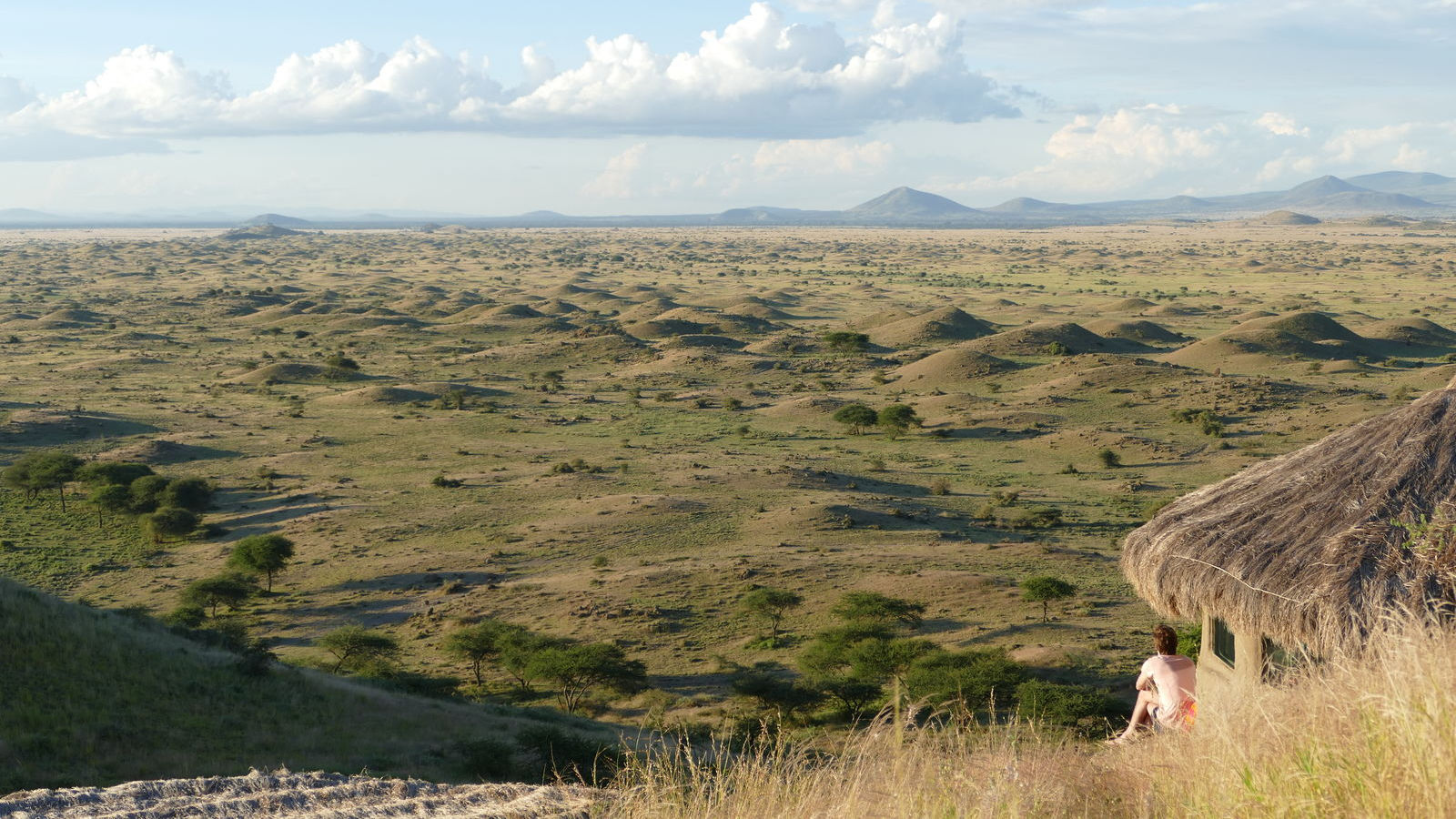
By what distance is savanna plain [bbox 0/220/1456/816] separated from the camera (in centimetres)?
1410

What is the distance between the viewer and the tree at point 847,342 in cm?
7562

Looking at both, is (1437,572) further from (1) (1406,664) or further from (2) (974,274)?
(2) (974,274)

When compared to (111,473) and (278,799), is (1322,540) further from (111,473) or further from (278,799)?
(111,473)

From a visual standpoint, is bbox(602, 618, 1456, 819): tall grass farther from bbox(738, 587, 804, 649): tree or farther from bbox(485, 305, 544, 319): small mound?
bbox(485, 305, 544, 319): small mound

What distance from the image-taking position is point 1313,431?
46.0 metres

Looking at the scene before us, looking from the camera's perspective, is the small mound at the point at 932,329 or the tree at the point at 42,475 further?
the small mound at the point at 932,329

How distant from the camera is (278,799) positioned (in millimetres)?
9289

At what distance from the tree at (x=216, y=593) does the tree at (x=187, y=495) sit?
29.5 ft

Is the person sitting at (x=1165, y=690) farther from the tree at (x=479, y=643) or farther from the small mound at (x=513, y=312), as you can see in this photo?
the small mound at (x=513, y=312)

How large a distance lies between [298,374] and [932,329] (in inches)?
1698

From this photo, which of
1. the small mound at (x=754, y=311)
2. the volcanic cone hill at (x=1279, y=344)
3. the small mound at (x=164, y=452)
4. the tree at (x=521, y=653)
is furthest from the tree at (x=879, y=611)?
the small mound at (x=754, y=311)

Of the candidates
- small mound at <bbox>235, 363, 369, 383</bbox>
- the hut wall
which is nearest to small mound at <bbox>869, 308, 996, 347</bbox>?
small mound at <bbox>235, 363, 369, 383</bbox>

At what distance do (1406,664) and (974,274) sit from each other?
14477cm

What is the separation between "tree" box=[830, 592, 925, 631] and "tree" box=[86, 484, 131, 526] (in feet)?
83.5
